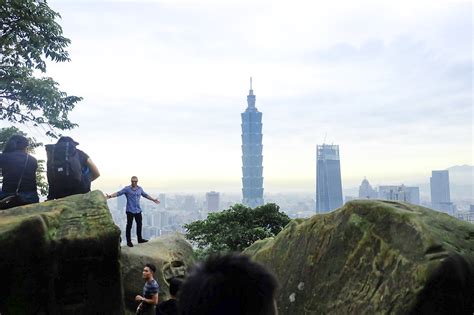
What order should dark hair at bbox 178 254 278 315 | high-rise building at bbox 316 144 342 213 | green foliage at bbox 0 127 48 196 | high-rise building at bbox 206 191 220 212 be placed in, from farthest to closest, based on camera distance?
1. high-rise building at bbox 316 144 342 213
2. high-rise building at bbox 206 191 220 212
3. green foliage at bbox 0 127 48 196
4. dark hair at bbox 178 254 278 315

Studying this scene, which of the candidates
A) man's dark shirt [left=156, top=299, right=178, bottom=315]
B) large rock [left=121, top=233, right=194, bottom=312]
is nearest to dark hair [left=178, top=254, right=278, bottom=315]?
man's dark shirt [left=156, top=299, right=178, bottom=315]

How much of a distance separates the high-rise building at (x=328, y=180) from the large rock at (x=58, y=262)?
183 m

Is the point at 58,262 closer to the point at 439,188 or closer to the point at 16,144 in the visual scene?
the point at 16,144

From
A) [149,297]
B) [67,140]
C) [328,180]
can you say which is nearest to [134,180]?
[67,140]

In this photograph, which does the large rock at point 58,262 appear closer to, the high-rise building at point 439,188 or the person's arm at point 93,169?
the person's arm at point 93,169

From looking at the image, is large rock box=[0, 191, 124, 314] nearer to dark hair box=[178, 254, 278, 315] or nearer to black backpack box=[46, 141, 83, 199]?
black backpack box=[46, 141, 83, 199]

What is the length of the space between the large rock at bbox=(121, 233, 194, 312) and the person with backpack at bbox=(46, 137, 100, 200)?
11.3 feet

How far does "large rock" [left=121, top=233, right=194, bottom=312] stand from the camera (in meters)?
11.5

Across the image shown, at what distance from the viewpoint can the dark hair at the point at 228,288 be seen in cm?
190

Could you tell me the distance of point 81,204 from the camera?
8.24 metres

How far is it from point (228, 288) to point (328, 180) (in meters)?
195

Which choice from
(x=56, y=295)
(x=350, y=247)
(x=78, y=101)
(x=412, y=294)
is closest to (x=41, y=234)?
(x=56, y=295)

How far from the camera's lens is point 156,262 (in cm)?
1223

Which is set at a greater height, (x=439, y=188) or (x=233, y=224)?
(x=233, y=224)
